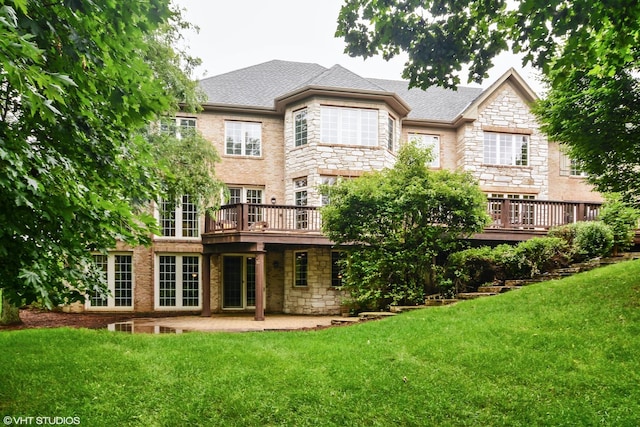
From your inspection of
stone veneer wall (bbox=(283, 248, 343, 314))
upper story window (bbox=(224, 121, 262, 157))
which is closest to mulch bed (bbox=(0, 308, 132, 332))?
stone veneer wall (bbox=(283, 248, 343, 314))

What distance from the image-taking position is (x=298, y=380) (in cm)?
635

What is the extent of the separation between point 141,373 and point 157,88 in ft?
13.4

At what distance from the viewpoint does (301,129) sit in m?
17.4

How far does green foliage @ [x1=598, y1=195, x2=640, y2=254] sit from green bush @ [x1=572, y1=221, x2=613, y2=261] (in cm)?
49

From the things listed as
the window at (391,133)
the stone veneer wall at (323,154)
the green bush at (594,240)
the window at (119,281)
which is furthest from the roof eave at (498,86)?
the window at (119,281)

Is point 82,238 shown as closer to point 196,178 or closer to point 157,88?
point 157,88

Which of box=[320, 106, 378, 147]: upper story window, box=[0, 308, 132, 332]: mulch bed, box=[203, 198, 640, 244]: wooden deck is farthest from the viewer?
box=[320, 106, 378, 147]: upper story window

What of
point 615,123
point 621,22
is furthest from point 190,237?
point 621,22

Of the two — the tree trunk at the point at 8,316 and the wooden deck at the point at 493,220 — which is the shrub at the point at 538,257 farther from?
the tree trunk at the point at 8,316

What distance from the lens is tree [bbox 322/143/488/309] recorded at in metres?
12.1

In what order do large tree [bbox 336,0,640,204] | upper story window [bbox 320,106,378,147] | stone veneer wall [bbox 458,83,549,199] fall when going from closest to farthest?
large tree [bbox 336,0,640,204] < upper story window [bbox 320,106,378,147] < stone veneer wall [bbox 458,83,549,199]

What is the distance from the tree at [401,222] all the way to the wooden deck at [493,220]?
2.27 meters

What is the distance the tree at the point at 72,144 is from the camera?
3.80 metres

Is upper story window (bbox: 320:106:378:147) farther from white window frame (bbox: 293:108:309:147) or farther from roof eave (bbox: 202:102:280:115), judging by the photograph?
roof eave (bbox: 202:102:280:115)
